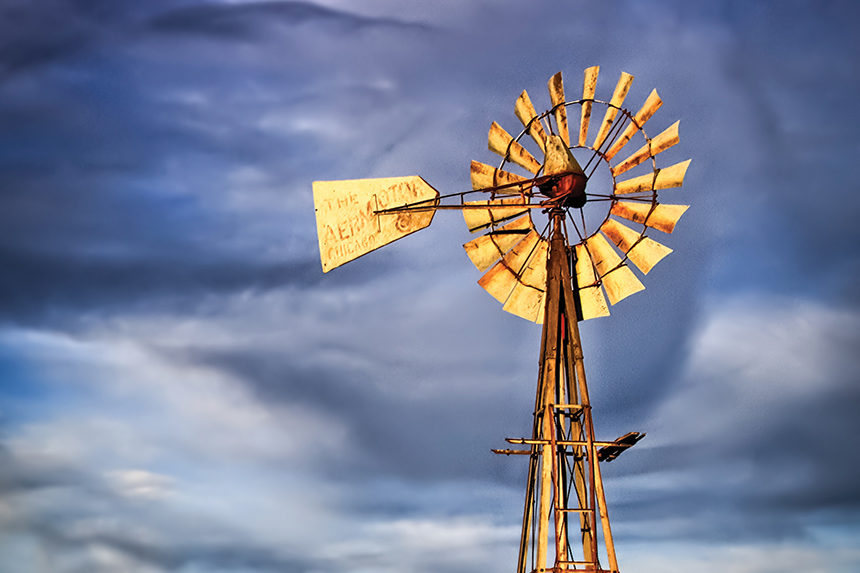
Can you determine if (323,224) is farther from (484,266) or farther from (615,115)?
(615,115)

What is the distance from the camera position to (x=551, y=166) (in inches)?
566

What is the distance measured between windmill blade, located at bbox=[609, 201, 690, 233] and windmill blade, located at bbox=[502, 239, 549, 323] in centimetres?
127

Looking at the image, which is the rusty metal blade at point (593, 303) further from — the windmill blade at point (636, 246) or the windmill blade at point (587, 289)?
the windmill blade at point (636, 246)

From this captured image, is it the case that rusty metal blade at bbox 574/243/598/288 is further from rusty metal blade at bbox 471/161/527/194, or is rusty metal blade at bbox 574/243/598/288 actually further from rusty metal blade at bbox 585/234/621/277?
rusty metal blade at bbox 471/161/527/194

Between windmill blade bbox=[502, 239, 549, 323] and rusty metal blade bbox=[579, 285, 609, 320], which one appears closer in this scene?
rusty metal blade bbox=[579, 285, 609, 320]

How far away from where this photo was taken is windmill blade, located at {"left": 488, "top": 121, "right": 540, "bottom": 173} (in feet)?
48.5

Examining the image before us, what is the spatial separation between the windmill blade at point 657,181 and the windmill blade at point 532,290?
148 cm

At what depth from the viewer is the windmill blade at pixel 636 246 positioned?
1434cm

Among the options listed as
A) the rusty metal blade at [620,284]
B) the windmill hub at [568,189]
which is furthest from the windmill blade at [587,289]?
the windmill hub at [568,189]

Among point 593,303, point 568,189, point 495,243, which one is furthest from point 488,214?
point 593,303

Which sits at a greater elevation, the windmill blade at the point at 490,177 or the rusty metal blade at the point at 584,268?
the windmill blade at the point at 490,177

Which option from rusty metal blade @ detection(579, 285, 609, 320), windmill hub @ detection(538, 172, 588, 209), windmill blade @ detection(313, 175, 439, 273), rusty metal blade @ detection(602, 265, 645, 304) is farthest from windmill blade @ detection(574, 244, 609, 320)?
windmill blade @ detection(313, 175, 439, 273)

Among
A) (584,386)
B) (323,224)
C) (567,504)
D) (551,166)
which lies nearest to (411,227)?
(323,224)

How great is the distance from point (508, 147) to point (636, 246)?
2.51 m
